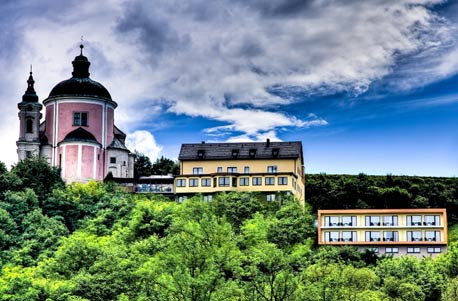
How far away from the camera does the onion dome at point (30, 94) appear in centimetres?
10800

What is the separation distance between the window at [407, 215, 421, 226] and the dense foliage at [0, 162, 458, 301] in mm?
4716

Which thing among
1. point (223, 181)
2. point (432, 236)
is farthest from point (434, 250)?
point (223, 181)

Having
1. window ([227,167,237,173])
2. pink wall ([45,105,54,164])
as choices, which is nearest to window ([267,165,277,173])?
window ([227,167,237,173])

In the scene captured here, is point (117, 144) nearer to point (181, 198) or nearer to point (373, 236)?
point (181, 198)

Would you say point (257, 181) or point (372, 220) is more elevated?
point (257, 181)

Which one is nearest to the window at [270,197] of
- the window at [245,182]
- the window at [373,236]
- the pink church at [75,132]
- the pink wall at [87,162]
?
the window at [245,182]

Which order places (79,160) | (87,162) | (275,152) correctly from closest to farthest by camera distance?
1. (275,152)
2. (79,160)
3. (87,162)

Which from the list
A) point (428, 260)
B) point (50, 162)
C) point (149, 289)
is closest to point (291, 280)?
point (149, 289)

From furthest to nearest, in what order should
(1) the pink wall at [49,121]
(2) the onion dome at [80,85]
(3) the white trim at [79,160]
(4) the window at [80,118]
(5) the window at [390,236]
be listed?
(1) the pink wall at [49,121], (2) the onion dome at [80,85], (4) the window at [80,118], (3) the white trim at [79,160], (5) the window at [390,236]

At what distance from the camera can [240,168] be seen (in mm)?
101500

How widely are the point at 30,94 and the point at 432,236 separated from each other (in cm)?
4584

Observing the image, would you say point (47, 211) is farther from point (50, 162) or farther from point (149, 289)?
point (149, 289)

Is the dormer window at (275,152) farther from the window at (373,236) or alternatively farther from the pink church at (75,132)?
the pink church at (75,132)

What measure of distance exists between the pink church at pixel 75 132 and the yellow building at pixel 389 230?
25.4 m
